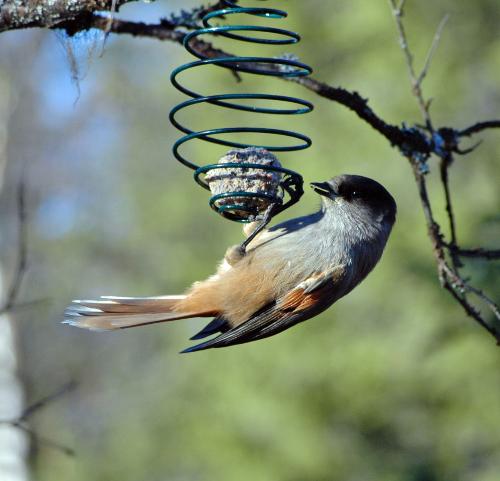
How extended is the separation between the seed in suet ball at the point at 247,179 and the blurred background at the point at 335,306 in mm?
3014

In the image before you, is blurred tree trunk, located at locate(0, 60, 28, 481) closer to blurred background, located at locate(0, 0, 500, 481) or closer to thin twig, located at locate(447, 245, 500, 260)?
blurred background, located at locate(0, 0, 500, 481)

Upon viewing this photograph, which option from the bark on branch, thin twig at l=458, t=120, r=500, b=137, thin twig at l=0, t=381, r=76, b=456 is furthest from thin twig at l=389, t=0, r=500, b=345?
thin twig at l=0, t=381, r=76, b=456

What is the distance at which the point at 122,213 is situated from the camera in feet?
63.3

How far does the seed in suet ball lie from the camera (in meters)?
4.07

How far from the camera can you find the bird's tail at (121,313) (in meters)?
4.46

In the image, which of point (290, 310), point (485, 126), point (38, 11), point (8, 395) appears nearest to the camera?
point (38, 11)

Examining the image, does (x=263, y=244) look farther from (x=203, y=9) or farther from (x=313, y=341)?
(x=313, y=341)

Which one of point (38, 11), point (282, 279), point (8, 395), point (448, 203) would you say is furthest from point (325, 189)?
point (8, 395)

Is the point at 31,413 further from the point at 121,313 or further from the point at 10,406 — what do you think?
the point at 10,406

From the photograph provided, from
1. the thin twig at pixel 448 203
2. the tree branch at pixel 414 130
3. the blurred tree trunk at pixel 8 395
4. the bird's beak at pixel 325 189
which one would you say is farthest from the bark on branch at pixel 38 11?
the blurred tree trunk at pixel 8 395

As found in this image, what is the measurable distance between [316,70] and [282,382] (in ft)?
16.4

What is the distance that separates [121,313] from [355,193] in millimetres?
1392

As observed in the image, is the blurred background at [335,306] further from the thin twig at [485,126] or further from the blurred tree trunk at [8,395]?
the thin twig at [485,126]

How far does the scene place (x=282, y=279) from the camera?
4531 millimetres
